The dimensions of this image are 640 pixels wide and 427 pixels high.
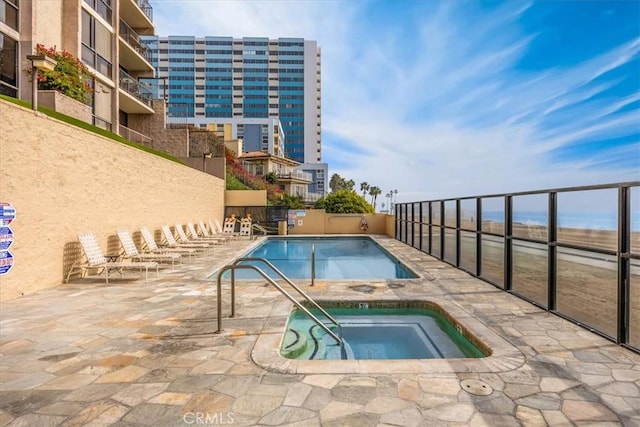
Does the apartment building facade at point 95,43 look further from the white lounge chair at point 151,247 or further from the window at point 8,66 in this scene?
the white lounge chair at point 151,247

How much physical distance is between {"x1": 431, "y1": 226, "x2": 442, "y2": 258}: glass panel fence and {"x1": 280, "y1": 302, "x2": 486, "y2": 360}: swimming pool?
5187mm

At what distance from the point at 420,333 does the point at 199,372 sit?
2.86 m

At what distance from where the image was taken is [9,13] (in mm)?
11602

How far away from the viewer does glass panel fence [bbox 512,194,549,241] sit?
198 inches

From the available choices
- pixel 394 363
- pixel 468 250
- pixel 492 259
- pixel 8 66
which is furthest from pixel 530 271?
pixel 8 66

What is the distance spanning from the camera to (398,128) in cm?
2425

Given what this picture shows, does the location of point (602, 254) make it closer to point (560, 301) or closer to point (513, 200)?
point (513, 200)

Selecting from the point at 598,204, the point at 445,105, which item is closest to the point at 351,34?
the point at 445,105

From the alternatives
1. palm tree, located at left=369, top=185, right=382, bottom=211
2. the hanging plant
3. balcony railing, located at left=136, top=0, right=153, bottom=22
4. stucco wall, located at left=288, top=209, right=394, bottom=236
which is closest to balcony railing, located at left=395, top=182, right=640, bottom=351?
stucco wall, located at left=288, top=209, right=394, bottom=236

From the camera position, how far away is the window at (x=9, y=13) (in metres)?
11.3

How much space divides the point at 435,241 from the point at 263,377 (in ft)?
28.1

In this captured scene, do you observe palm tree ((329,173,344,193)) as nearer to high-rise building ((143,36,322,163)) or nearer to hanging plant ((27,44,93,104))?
high-rise building ((143,36,322,163))

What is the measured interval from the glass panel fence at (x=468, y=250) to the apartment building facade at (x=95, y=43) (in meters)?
13.5

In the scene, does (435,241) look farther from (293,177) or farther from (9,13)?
(293,177)
